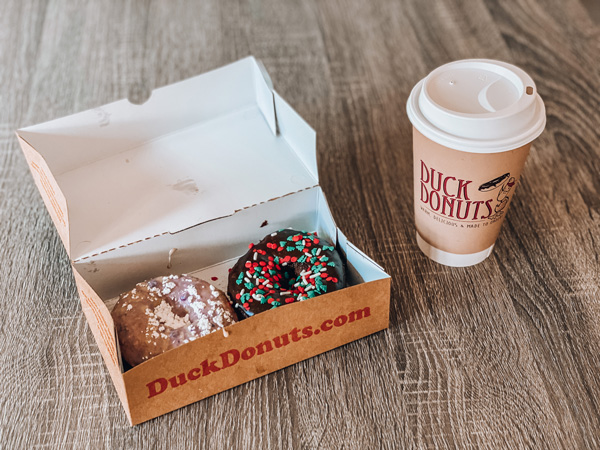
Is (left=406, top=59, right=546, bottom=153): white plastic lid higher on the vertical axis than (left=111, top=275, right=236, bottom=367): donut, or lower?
higher

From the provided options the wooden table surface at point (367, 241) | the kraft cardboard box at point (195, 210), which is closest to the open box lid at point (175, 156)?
the kraft cardboard box at point (195, 210)

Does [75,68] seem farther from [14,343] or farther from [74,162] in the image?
[14,343]

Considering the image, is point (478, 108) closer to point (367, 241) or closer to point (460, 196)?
point (460, 196)

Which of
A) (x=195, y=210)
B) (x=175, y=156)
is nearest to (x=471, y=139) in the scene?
(x=195, y=210)

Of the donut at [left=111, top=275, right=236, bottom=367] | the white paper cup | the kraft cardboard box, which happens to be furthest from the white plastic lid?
the donut at [left=111, top=275, right=236, bottom=367]

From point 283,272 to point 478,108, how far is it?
1.32 feet

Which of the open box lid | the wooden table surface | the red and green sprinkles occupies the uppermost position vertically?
the open box lid

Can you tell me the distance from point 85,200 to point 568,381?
0.86 meters

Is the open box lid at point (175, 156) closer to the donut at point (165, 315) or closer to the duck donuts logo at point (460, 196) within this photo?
the donut at point (165, 315)

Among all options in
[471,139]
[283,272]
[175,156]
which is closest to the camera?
[471,139]

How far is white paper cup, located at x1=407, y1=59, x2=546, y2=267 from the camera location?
86cm

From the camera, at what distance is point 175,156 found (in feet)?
3.95

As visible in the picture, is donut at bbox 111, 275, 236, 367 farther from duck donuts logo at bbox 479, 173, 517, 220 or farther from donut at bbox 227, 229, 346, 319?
duck donuts logo at bbox 479, 173, 517, 220

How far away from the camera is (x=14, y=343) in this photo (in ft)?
3.26
